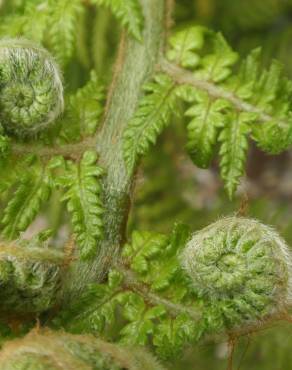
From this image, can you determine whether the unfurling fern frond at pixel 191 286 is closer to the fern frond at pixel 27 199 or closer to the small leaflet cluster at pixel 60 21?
the fern frond at pixel 27 199

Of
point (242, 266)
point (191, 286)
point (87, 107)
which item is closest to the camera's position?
point (242, 266)

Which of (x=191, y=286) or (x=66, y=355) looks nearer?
(x=66, y=355)

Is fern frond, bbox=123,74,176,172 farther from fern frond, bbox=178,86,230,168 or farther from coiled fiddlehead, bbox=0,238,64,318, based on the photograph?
coiled fiddlehead, bbox=0,238,64,318

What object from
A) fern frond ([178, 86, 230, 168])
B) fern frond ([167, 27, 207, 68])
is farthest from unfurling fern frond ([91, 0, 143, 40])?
fern frond ([178, 86, 230, 168])

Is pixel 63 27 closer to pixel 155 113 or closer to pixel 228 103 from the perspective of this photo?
pixel 155 113

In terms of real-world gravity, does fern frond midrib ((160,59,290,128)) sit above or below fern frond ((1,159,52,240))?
above

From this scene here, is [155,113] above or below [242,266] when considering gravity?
above

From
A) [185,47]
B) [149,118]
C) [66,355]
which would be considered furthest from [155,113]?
[66,355]
